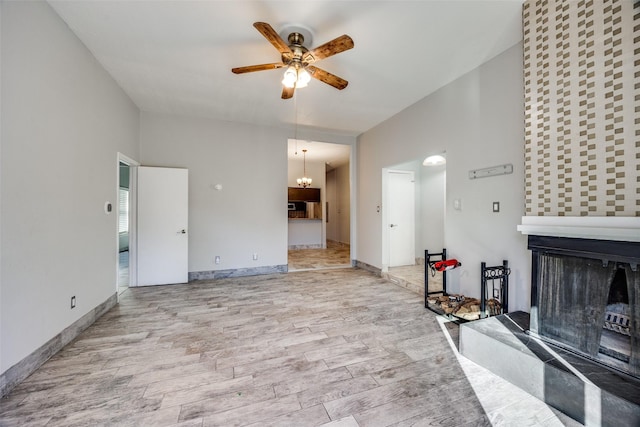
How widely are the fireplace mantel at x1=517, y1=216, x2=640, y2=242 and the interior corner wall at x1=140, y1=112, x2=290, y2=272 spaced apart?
164 inches

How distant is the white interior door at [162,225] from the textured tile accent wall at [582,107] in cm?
491

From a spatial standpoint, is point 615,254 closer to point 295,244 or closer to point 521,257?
point 521,257

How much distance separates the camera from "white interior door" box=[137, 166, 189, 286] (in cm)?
430

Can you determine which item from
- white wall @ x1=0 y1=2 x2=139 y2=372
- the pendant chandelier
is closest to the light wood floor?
white wall @ x1=0 y1=2 x2=139 y2=372

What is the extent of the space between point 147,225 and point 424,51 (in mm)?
4851

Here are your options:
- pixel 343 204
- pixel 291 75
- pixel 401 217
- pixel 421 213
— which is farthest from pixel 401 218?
pixel 343 204

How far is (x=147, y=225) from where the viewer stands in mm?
4316

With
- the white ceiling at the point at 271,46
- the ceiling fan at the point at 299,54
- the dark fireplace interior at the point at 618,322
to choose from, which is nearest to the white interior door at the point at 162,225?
the white ceiling at the point at 271,46

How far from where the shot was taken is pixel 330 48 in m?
2.25

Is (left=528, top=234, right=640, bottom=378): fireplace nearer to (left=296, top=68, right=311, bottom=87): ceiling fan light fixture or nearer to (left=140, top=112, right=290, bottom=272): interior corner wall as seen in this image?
(left=296, top=68, right=311, bottom=87): ceiling fan light fixture

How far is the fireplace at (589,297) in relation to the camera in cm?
160

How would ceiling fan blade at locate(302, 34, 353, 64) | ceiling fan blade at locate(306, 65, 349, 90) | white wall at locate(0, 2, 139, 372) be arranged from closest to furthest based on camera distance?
white wall at locate(0, 2, 139, 372)
ceiling fan blade at locate(302, 34, 353, 64)
ceiling fan blade at locate(306, 65, 349, 90)

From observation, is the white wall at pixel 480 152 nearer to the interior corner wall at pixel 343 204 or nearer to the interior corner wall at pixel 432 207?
the interior corner wall at pixel 432 207

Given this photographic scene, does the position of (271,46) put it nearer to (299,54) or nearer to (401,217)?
(299,54)
